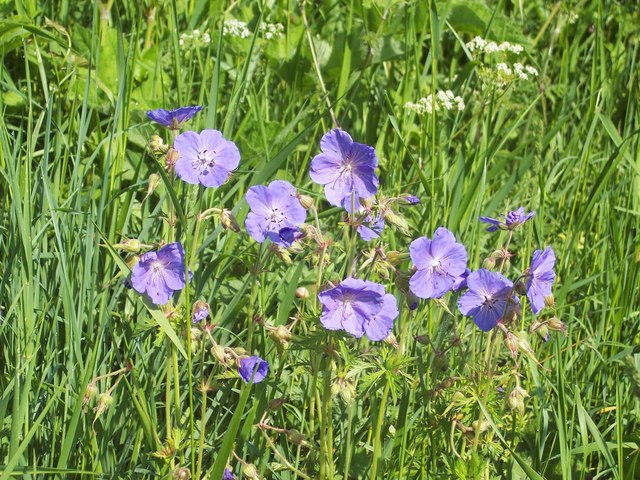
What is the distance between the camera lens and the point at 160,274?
1756 millimetres

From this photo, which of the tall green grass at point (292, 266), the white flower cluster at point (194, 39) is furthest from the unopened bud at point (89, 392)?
the white flower cluster at point (194, 39)

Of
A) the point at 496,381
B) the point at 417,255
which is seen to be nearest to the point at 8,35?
the point at 417,255

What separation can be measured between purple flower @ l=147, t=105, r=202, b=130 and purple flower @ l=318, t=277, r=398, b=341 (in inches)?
17.3

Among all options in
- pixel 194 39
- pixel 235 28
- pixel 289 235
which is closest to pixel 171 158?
pixel 289 235

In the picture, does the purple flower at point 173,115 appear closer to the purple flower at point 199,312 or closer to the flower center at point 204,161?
the flower center at point 204,161

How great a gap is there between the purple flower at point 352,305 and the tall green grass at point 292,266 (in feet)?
0.27

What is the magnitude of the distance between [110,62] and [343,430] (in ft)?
5.26

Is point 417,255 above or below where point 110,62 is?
above

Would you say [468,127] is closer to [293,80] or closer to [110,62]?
[293,80]

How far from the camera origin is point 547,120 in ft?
12.3

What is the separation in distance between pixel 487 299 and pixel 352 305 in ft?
1.07

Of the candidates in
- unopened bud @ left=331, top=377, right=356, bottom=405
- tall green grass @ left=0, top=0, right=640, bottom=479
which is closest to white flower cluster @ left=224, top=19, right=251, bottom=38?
tall green grass @ left=0, top=0, right=640, bottom=479

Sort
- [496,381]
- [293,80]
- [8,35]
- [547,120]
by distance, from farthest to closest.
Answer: [547,120] → [293,80] → [8,35] → [496,381]

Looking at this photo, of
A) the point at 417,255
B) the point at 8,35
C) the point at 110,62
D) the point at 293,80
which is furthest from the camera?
the point at 293,80
